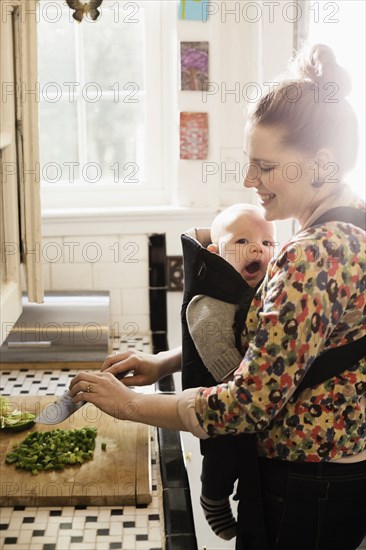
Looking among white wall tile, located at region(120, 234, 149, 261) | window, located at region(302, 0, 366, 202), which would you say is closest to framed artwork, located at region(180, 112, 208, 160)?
white wall tile, located at region(120, 234, 149, 261)

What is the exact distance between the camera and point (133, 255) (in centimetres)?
295

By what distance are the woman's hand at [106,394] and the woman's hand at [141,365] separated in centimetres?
16

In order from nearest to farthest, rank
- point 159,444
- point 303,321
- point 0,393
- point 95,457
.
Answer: point 303,321 < point 95,457 < point 159,444 < point 0,393

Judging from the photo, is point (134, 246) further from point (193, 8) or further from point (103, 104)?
point (193, 8)

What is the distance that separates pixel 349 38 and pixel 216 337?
132cm

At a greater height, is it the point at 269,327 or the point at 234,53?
the point at 234,53

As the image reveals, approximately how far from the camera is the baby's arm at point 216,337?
1469 millimetres

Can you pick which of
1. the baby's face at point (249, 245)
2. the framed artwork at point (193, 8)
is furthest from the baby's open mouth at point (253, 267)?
the framed artwork at point (193, 8)

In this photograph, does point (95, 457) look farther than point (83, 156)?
No

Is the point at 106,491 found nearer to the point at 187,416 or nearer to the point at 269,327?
the point at 187,416

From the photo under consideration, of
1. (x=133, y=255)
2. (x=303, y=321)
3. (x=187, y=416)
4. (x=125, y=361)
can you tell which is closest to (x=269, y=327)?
(x=303, y=321)

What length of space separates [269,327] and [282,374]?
7 cm

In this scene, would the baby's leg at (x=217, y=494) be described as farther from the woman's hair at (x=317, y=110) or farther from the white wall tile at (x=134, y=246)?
the white wall tile at (x=134, y=246)

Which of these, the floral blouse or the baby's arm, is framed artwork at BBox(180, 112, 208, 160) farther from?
the floral blouse
